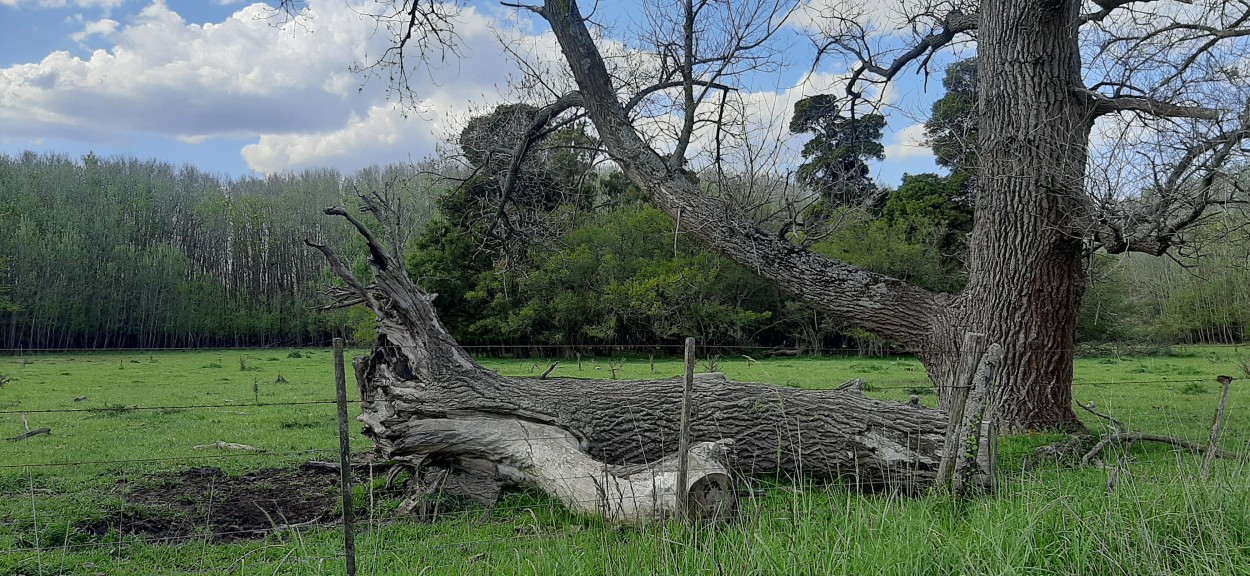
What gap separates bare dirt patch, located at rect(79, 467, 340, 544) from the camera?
5.96 metres

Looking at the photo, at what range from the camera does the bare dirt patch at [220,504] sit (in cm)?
596

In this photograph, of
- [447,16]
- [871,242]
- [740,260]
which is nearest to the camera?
[740,260]

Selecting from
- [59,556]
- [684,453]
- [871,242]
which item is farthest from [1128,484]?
[871,242]

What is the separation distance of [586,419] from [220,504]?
10.9ft

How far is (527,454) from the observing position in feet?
20.9

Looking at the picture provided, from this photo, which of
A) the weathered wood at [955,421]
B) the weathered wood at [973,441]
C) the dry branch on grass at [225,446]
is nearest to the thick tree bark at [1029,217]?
the weathered wood at [955,421]

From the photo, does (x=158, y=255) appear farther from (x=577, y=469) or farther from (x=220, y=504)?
(x=577, y=469)

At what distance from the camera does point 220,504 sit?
676cm

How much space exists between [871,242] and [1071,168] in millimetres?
A: 23885

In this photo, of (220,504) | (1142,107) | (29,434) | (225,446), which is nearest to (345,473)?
(220,504)

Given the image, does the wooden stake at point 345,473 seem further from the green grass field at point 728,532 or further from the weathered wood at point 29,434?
the weathered wood at point 29,434

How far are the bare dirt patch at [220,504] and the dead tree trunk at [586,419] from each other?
851 mm

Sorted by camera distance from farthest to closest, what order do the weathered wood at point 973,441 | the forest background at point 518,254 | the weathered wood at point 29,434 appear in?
the forest background at point 518,254
the weathered wood at point 29,434
the weathered wood at point 973,441

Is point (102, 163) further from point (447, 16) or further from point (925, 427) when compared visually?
point (925, 427)
